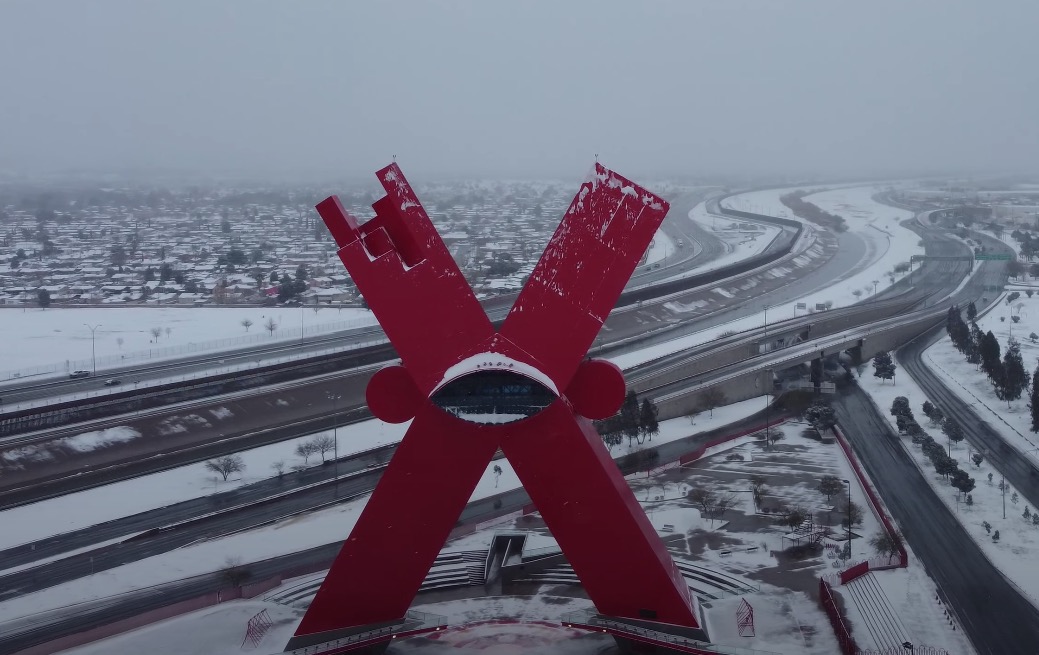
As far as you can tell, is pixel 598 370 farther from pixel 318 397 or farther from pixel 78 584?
pixel 318 397

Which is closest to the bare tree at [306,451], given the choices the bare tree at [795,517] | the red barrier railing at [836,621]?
the bare tree at [795,517]

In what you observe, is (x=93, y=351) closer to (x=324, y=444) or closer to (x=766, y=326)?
(x=324, y=444)

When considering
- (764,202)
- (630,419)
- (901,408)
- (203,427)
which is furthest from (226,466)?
(764,202)

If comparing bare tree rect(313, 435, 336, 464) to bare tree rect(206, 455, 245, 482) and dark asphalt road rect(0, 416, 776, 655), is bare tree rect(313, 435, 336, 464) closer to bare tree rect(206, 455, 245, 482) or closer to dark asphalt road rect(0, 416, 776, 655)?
bare tree rect(206, 455, 245, 482)

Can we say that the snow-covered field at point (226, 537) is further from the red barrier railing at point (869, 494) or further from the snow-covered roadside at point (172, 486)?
the red barrier railing at point (869, 494)

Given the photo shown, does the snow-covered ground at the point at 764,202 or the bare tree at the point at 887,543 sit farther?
the snow-covered ground at the point at 764,202

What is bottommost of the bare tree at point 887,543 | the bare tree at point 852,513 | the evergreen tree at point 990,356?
the bare tree at point 887,543

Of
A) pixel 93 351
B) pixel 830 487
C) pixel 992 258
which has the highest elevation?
pixel 992 258
